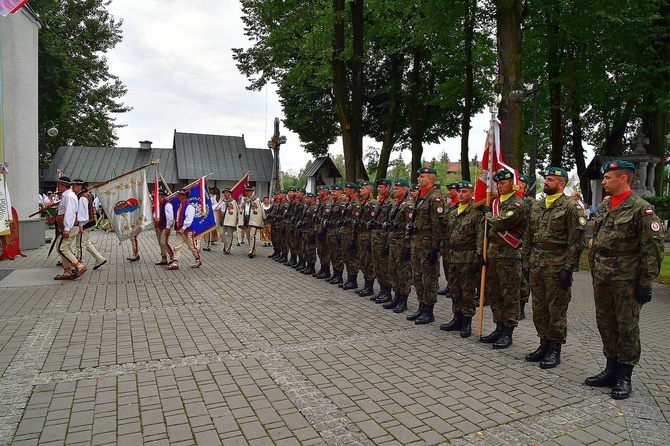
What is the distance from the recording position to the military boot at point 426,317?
6.95 metres

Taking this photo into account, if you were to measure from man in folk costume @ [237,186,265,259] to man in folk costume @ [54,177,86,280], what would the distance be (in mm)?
5678

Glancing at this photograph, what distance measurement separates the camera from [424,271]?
7.01m

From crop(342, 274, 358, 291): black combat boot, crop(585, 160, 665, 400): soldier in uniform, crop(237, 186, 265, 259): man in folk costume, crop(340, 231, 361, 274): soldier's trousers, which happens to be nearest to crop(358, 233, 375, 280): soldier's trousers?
crop(340, 231, 361, 274): soldier's trousers

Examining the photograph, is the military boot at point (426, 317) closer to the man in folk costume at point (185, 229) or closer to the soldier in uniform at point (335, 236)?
the soldier in uniform at point (335, 236)

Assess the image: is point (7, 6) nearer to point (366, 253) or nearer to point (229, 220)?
point (229, 220)

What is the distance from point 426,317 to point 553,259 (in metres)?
2.32

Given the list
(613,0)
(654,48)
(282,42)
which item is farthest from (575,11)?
(282,42)

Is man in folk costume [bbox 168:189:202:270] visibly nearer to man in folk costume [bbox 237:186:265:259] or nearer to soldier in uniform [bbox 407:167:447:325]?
man in folk costume [bbox 237:186:265:259]

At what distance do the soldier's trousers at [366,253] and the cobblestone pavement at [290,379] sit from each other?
3.27 ft

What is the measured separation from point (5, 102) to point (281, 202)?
31.4 ft

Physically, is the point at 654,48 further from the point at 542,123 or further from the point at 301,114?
the point at 301,114

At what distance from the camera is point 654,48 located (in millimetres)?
17719

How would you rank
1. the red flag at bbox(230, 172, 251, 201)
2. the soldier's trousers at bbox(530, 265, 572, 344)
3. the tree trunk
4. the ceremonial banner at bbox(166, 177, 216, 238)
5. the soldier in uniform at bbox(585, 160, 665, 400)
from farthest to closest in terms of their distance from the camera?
the red flag at bbox(230, 172, 251, 201)
the ceremonial banner at bbox(166, 177, 216, 238)
the tree trunk
the soldier's trousers at bbox(530, 265, 572, 344)
the soldier in uniform at bbox(585, 160, 665, 400)

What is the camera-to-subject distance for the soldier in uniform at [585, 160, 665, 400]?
170 inches
